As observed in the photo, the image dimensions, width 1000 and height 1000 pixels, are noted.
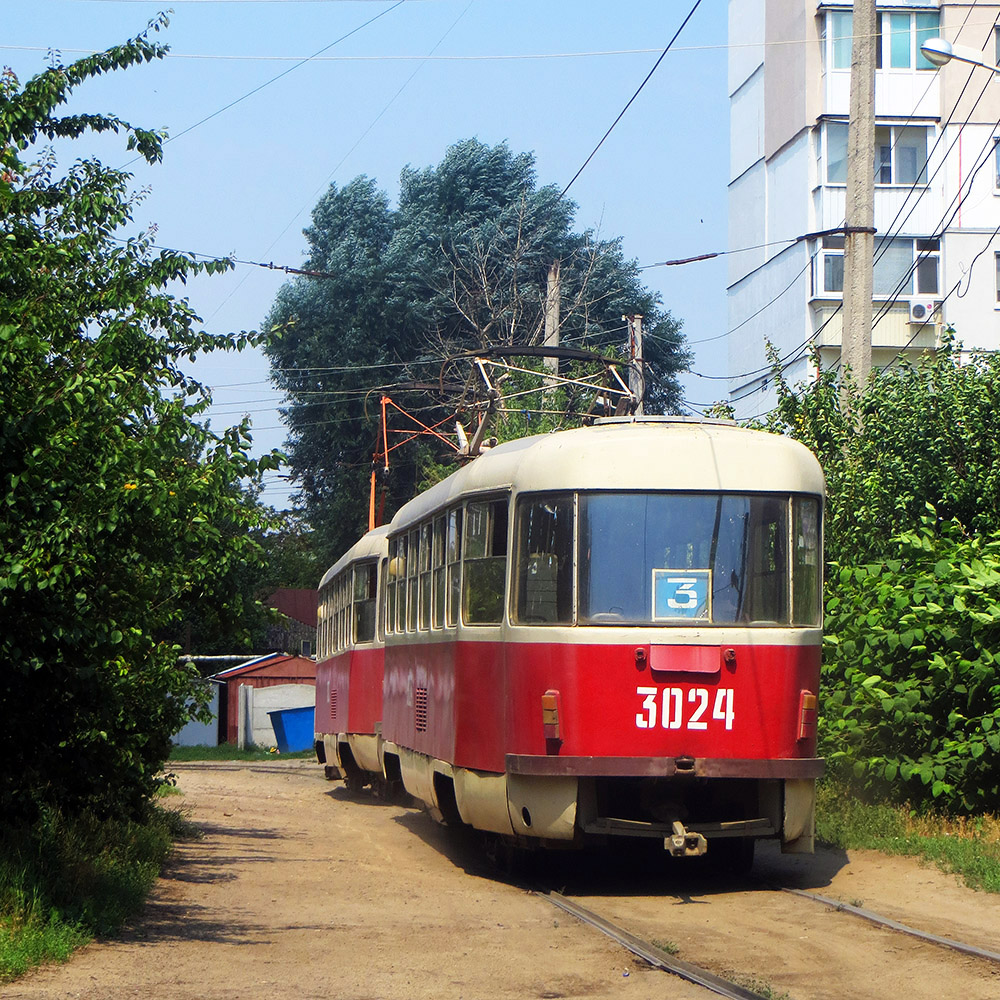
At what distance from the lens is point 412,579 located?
48.1ft

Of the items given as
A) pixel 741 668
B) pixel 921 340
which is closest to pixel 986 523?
pixel 741 668

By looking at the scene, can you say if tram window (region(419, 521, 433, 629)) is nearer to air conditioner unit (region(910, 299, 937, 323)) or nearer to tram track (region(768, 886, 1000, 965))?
tram track (region(768, 886, 1000, 965))

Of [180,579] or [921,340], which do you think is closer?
[180,579]

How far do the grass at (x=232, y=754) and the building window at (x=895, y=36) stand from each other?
2095 centimetres

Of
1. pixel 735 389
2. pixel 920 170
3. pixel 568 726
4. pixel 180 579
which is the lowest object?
pixel 568 726

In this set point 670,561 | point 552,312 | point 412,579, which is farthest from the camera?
point 552,312

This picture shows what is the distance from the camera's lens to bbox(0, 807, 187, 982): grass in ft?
26.4

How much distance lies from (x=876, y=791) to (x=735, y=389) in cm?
2968

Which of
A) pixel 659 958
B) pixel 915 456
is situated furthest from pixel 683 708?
pixel 915 456

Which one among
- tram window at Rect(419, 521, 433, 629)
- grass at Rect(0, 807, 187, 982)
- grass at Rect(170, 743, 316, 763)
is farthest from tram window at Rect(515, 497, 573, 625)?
grass at Rect(170, 743, 316, 763)

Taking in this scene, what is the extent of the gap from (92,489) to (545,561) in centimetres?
366

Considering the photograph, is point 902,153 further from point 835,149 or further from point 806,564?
point 806,564

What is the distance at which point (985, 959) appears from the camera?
319 inches

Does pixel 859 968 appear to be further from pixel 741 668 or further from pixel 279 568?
pixel 279 568
